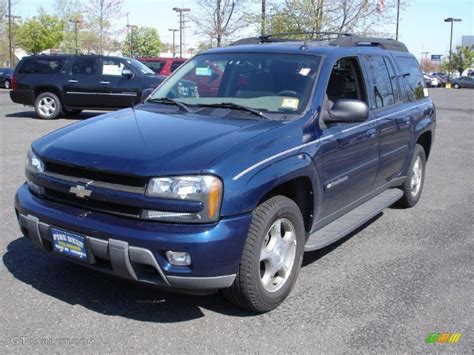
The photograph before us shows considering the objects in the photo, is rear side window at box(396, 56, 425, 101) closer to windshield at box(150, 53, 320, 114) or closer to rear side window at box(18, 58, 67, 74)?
windshield at box(150, 53, 320, 114)

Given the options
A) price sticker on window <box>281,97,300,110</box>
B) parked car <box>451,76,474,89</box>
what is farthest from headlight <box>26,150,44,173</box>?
parked car <box>451,76,474,89</box>

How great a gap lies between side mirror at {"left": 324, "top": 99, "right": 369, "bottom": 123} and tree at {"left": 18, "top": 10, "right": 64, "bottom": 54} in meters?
56.3

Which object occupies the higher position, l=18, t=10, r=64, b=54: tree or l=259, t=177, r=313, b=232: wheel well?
l=18, t=10, r=64, b=54: tree

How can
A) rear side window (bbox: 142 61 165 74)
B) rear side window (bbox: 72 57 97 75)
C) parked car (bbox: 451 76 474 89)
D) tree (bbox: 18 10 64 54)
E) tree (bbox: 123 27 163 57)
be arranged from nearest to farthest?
rear side window (bbox: 72 57 97 75), rear side window (bbox: 142 61 165 74), parked car (bbox: 451 76 474 89), tree (bbox: 18 10 64 54), tree (bbox: 123 27 163 57)

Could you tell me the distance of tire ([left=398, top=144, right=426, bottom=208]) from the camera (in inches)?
244

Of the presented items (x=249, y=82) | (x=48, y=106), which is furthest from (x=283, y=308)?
(x=48, y=106)

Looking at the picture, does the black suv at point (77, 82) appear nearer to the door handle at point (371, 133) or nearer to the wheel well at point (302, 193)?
the door handle at point (371, 133)

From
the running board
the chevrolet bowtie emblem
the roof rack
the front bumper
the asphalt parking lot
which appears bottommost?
the asphalt parking lot

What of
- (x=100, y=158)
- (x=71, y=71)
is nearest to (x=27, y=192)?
(x=100, y=158)

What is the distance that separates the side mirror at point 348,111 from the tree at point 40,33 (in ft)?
185

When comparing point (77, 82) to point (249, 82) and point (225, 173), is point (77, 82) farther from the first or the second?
point (225, 173)

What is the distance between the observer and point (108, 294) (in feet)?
12.5

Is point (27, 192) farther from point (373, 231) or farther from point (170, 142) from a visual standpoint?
point (373, 231)

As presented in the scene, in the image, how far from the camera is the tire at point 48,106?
47.2ft
